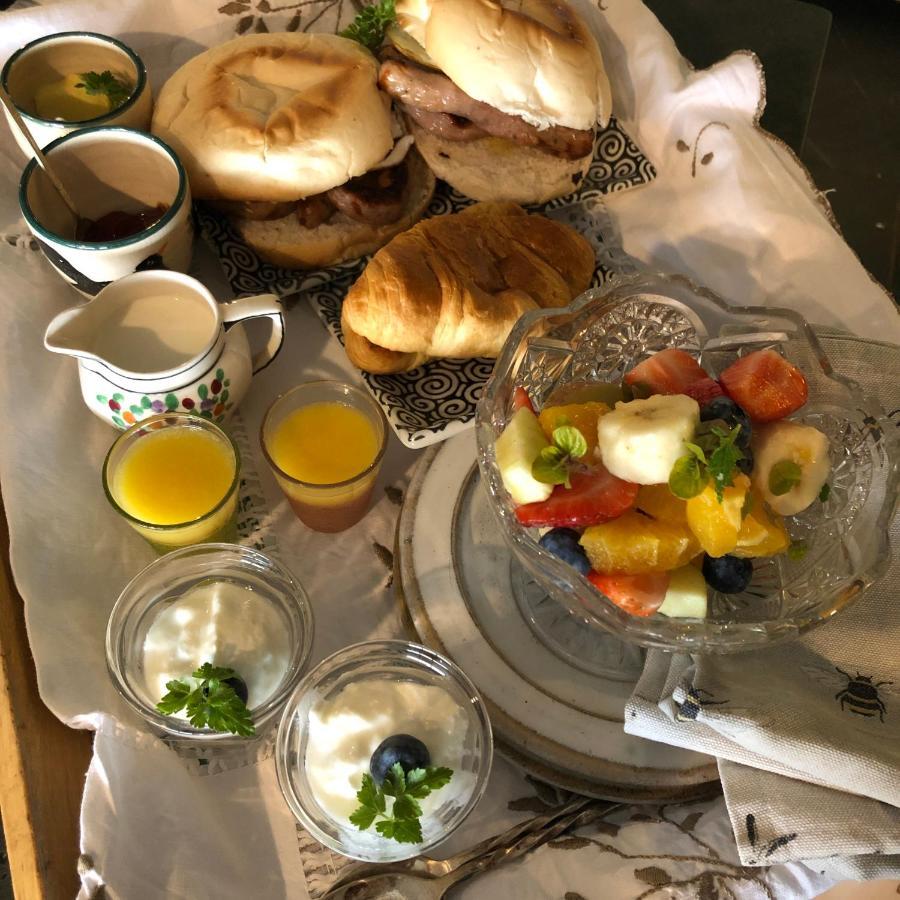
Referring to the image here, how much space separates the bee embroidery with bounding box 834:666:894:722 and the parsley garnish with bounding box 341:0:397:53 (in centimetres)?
135

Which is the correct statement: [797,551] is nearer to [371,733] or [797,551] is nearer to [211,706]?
[371,733]

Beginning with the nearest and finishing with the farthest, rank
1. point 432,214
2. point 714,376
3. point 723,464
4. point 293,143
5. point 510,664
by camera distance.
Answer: point 723,464 < point 510,664 < point 714,376 < point 293,143 < point 432,214

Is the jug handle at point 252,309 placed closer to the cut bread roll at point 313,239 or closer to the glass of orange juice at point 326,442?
the glass of orange juice at point 326,442

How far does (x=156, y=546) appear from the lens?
1265 millimetres

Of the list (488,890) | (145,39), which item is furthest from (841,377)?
(145,39)

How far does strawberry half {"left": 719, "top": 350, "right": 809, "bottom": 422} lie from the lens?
3.55 ft

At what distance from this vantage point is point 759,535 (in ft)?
3.26

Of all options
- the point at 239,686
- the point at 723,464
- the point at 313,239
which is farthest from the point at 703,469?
the point at 313,239

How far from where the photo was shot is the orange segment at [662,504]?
100cm

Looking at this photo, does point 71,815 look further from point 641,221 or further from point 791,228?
point 791,228

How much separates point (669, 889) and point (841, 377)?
699 mm

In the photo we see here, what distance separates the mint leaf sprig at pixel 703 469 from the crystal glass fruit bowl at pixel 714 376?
147 millimetres

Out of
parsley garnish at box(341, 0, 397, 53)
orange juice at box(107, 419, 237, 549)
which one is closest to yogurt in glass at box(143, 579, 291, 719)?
orange juice at box(107, 419, 237, 549)

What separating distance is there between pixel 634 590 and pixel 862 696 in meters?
0.37
